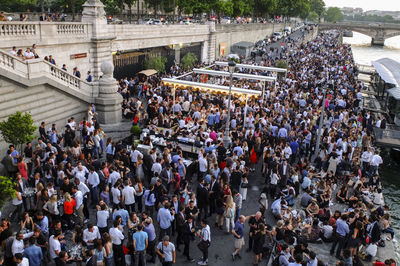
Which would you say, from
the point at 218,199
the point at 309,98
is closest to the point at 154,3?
the point at 309,98

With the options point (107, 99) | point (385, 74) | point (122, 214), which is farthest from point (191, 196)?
point (385, 74)

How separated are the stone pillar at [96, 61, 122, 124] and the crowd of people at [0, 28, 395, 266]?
1.54 metres

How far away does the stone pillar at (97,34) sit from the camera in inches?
902

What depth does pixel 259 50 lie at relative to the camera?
56.7 meters

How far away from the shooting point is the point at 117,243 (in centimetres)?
923

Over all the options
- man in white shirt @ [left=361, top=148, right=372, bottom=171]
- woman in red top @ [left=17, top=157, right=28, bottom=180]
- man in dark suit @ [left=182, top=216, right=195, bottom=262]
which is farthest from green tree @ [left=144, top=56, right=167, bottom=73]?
man in dark suit @ [left=182, top=216, right=195, bottom=262]

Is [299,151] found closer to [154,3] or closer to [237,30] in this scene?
[237,30]

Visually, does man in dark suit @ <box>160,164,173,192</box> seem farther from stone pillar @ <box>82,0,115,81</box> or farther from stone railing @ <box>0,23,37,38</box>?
stone pillar @ <box>82,0,115,81</box>

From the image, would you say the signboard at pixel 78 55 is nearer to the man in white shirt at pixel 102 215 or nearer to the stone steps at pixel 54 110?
the stone steps at pixel 54 110

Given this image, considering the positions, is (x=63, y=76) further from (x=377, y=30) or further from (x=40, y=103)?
(x=377, y=30)

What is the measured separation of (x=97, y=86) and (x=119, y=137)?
3104 millimetres

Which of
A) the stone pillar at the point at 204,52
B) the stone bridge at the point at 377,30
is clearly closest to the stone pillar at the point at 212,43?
the stone pillar at the point at 204,52

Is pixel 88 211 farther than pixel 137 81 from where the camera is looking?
No

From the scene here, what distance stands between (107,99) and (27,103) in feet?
14.0
